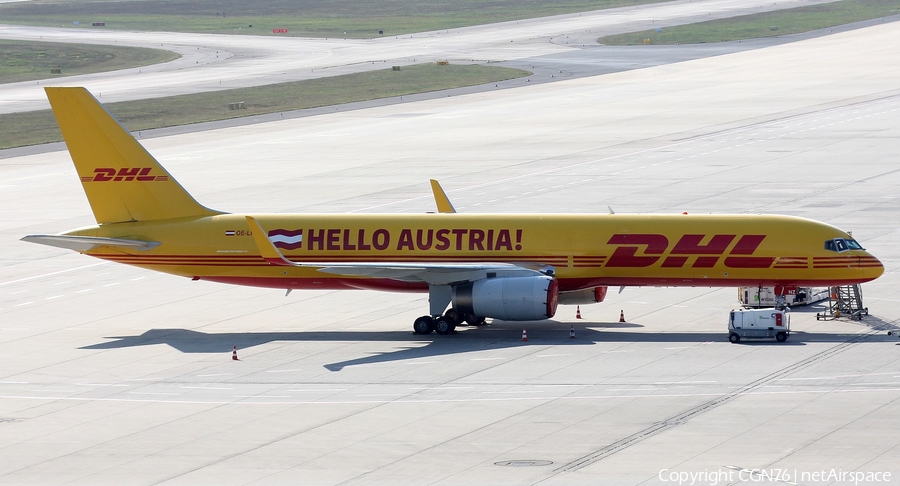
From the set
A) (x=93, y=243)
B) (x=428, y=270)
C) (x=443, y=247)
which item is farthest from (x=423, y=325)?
(x=93, y=243)

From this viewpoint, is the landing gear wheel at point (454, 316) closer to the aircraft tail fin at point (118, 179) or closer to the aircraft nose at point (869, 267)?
the aircraft tail fin at point (118, 179)

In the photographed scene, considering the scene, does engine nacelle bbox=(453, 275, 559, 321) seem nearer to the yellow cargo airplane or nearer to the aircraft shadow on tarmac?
the yellow cargo airplane

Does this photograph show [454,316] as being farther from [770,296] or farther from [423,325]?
[770,296]

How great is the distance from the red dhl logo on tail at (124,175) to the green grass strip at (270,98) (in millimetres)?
66597

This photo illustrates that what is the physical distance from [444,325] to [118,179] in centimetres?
1588

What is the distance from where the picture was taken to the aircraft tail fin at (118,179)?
54938 millimetres

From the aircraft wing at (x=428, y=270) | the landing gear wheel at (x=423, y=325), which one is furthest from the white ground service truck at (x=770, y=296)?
the landing gear wheel at (x=423, y=325)

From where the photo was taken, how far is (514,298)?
4866cm

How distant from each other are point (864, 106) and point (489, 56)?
7581cm

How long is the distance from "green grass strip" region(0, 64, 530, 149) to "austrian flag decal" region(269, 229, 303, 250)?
7164 centimetres

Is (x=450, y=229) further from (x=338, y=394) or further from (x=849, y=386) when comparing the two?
(x=849, y=386)

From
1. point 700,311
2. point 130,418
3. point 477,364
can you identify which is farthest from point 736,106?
point 130,418

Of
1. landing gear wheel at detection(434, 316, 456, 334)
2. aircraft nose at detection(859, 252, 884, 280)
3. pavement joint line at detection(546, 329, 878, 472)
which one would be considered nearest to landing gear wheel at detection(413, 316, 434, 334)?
landing gear wheel at detection(434, 316, 456, 334)

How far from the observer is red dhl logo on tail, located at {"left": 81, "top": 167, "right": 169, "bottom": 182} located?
55062 mm
